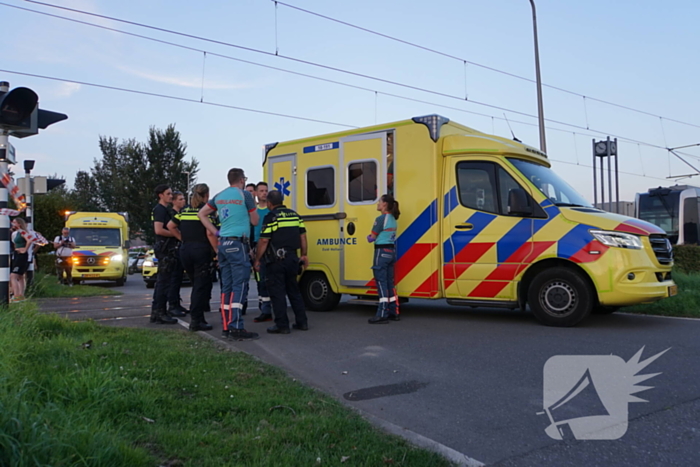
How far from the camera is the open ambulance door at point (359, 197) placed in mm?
8883

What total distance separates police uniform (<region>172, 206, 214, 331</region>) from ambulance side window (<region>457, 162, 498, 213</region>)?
3638mm

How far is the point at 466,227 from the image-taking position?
8.05m

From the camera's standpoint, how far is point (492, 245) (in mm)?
7840

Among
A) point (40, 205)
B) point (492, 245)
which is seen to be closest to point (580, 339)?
point (492, 245)

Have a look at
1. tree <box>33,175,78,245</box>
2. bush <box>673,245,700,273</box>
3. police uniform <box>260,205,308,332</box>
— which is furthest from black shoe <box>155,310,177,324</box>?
tree <box>33,175,78,245</box>

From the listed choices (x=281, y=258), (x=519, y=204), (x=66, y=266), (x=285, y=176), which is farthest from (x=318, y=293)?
(x=66, y=266)

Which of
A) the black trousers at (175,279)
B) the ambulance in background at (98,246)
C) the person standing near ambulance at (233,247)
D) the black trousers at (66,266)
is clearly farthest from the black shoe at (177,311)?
the ambulance in background at (98,246)

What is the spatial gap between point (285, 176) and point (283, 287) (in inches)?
127

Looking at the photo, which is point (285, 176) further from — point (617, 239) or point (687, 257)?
point (687, 257)

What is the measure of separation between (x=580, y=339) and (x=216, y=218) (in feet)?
16.1

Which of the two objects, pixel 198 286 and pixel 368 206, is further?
pixel 368 206

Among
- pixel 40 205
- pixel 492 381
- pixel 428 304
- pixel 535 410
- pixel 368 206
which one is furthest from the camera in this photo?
pixel 40 205

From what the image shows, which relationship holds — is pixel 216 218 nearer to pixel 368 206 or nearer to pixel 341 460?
pixel 368 206

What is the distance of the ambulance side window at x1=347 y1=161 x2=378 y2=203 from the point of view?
8930 mm
